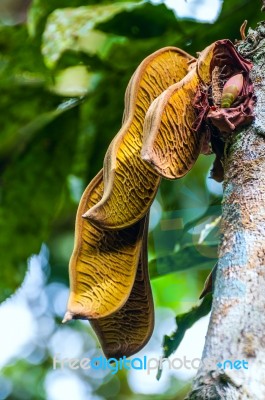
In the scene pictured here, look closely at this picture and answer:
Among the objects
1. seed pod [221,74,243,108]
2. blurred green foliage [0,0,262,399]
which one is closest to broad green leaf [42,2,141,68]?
blurred green foliage [0,0,262,399]

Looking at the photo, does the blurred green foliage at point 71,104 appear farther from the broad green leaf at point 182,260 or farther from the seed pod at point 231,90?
the seed pod at point 231,90

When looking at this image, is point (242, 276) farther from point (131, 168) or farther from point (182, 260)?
point (182, 260)

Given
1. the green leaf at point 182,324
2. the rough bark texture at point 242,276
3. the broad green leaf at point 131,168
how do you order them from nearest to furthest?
the rough bark texture at point 242,276, the broad green leaf at point 131,168, the green leaf at point 182,324

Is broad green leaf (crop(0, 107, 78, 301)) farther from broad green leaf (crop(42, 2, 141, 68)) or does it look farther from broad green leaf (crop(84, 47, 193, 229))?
broad green leaf (crop(84, 47, 193, 229))

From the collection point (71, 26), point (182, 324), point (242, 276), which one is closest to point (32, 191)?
point (71, 26)

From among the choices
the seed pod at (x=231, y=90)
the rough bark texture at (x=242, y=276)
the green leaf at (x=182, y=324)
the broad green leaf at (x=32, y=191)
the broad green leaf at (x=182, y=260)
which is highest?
the seed pod at (x=231, y=90)

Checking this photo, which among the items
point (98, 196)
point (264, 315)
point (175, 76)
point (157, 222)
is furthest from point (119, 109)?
point (264, 315)

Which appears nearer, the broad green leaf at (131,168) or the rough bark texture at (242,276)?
the rough bark texture at (242,276)

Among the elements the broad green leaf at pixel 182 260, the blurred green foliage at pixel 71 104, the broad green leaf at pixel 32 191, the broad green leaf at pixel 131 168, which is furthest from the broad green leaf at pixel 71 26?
the broad green leaf at pixel 131 168
